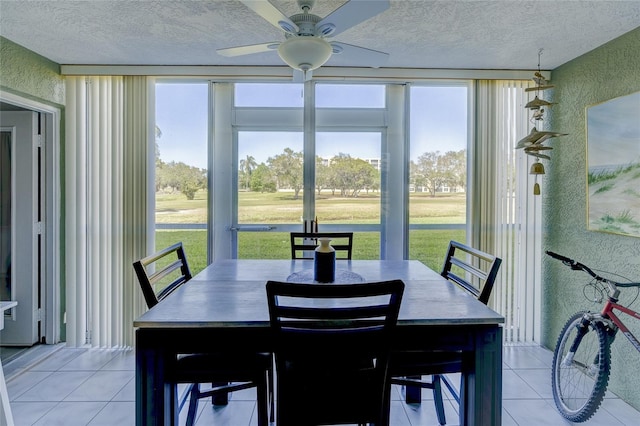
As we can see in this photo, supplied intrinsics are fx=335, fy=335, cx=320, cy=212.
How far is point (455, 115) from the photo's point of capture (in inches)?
126

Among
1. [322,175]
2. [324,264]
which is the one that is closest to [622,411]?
[324,264]

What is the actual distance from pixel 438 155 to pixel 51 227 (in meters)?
3.63

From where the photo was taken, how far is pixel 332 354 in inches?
50.7

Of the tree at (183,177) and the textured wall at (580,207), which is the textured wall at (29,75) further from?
the textured wall at (580,207)

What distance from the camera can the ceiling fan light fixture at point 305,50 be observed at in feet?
5.03

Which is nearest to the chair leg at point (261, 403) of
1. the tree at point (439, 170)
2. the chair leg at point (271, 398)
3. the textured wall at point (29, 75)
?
the chair leg at point (271, 398)

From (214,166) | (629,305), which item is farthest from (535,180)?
(214,166)

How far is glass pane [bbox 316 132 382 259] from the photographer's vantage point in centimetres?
321

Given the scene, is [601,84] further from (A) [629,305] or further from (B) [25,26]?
(B) [25,26]

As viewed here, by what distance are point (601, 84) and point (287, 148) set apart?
2.54m

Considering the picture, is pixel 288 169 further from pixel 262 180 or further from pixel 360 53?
pixel 360 53

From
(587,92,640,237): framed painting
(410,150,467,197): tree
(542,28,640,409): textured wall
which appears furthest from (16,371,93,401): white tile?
(587,92,640,237): framed painting

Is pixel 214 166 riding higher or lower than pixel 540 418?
higher

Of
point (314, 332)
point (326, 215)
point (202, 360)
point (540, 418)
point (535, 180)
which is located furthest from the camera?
point (326, 215)
